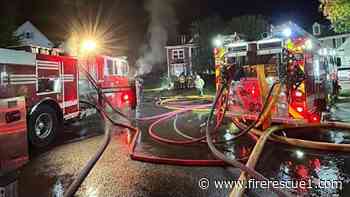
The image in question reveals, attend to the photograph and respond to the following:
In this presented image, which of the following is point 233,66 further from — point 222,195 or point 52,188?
point 52,188

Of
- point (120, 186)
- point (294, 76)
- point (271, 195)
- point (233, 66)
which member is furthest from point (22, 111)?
point (294, 76)

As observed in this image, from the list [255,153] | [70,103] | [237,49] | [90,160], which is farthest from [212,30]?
[90,160]

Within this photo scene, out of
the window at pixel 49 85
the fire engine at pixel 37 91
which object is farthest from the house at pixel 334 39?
the window at pixel 49 85

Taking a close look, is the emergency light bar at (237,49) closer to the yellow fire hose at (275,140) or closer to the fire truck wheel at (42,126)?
the yellow fire hose at (275,140)

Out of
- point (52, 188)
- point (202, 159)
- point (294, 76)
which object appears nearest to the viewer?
point (52, 188)

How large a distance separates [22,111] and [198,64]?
3369 cm

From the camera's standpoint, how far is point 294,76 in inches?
249

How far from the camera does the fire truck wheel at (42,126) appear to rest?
243 inches

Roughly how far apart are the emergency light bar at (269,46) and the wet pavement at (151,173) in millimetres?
2213

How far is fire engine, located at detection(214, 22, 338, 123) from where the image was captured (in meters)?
6.37

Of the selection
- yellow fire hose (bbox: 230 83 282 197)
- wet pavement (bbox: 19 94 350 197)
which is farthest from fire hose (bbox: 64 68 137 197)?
yellow fire hose (bbox: 230 83 282 197)

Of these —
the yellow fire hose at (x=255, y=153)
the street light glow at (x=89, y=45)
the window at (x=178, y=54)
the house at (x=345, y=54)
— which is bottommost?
the yellow fire hose at (x=255, y=153)

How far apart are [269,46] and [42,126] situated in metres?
5.60

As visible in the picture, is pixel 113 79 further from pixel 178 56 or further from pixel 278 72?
pixel 178 56
